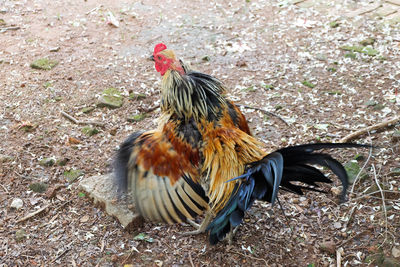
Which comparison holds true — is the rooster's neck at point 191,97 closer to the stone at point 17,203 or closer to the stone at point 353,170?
the stone at point 353,170

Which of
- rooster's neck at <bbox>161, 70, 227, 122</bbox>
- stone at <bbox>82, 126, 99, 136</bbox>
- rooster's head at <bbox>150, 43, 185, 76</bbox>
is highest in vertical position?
rooster's head at <bbox>150, 43, 185, 76</bbox>

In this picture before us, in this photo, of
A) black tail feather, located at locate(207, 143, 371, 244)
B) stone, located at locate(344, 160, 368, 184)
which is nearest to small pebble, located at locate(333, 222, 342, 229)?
stone, located at locate(344, 160, 368, 184)

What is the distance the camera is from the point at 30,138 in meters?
4.69

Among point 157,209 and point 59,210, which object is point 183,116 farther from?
point 59,210

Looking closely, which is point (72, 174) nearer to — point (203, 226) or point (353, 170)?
point (203, 226)

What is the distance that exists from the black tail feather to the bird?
10 mm

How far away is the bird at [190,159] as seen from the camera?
2.90 meters

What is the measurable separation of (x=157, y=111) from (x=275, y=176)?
3005mm

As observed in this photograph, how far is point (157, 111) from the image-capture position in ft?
16.8

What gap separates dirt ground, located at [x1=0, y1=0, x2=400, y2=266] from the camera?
3.44 m

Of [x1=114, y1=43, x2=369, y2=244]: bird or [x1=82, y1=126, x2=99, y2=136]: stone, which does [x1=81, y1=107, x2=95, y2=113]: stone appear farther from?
[x1=114, y1=43, x2=369, y2=244]: bird

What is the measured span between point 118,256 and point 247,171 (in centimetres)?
147

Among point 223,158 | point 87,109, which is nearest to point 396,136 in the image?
point 223,158

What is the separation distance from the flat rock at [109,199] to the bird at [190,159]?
53cm
